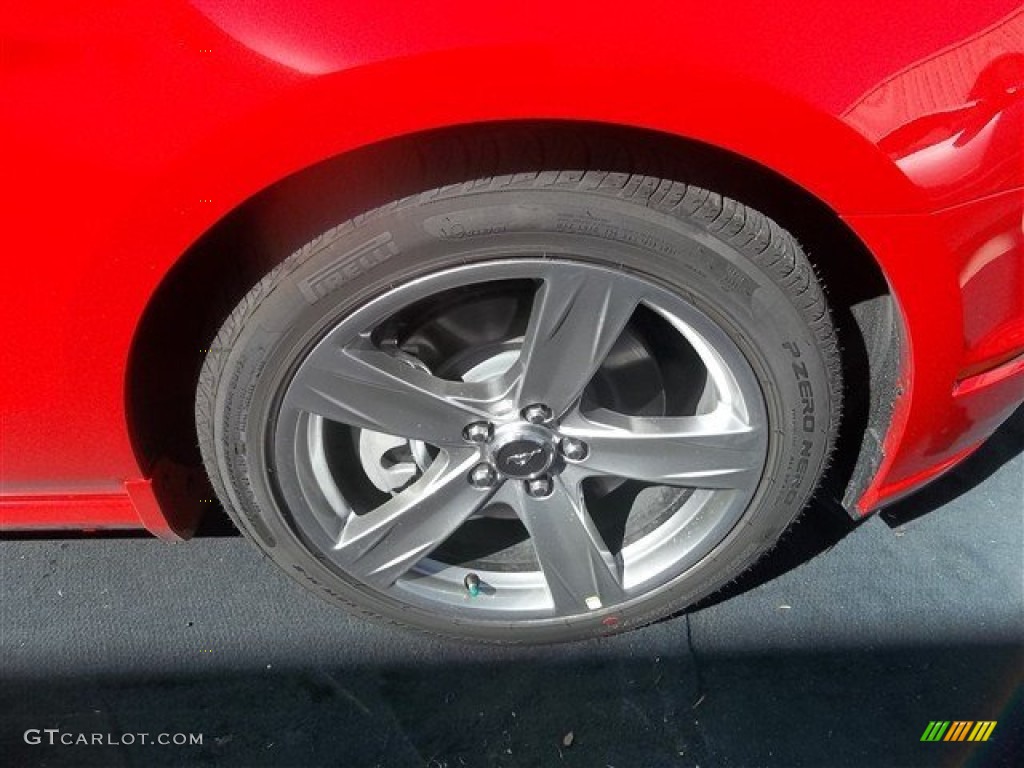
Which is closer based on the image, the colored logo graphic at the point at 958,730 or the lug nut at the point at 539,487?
the lug nut at the point at 539,487

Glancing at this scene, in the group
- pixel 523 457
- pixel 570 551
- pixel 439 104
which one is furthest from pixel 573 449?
pixel 439 104

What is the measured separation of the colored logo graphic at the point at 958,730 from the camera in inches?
74.4

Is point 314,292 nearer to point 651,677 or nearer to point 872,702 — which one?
point 651,677

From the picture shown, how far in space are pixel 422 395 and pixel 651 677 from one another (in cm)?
82

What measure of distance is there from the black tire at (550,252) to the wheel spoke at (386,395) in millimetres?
43

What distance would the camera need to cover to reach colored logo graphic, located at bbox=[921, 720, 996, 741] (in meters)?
1.89

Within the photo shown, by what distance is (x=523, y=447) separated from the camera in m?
1.65

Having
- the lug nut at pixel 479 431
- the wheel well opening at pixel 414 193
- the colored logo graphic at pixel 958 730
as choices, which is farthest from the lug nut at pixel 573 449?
the colored logo graphic at pixel 958 730

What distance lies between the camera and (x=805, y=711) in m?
1.91

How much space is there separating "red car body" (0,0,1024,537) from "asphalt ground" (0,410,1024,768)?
813mm

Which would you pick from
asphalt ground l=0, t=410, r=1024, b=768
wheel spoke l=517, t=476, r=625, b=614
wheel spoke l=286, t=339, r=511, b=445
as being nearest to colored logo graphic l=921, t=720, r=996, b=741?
asphalt ground l=0, t=410, r=1024, b=768

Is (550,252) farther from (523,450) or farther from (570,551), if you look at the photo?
(570,551)

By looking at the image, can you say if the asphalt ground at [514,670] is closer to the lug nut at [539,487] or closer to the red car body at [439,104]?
the lug nut at [539,487]

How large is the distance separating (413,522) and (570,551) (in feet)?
0.99
